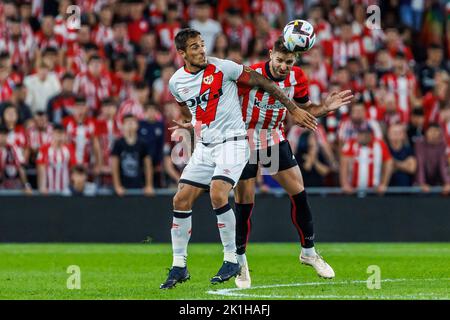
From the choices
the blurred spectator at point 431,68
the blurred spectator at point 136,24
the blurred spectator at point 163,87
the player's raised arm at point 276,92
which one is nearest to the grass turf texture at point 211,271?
the player's raised arm at point 276,92

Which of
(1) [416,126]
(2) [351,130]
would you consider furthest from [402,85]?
(2) [351,130]

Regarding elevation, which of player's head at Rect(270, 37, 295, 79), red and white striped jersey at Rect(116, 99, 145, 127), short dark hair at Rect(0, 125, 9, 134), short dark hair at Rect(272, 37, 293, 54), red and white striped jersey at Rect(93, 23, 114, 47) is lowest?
short dark hair at Rect(0, 125, 9, 134)

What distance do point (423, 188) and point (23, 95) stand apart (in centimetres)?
675

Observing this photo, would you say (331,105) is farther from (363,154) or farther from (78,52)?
(78,52)

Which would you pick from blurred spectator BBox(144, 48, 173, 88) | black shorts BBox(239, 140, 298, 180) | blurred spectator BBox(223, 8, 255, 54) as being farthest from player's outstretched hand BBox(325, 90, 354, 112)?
blurred spectator BBox(223, 8, 255, 54)

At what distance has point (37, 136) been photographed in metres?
18.0

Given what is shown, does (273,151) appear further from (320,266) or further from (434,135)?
(434,135)

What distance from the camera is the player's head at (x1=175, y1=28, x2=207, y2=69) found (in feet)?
32.5

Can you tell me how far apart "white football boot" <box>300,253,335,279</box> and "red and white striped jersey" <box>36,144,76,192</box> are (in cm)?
724

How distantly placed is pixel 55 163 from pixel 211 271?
6.20m

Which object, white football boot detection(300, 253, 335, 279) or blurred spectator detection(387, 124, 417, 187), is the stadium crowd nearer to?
blurred spectator detection(387, 124, 417, 187)

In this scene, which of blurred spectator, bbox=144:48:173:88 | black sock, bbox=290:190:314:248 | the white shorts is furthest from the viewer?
blurred spectator, bbox=144:48:173:88

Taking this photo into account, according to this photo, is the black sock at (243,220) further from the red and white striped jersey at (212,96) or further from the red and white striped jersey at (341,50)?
the red and white striped jersey at (341,50)
